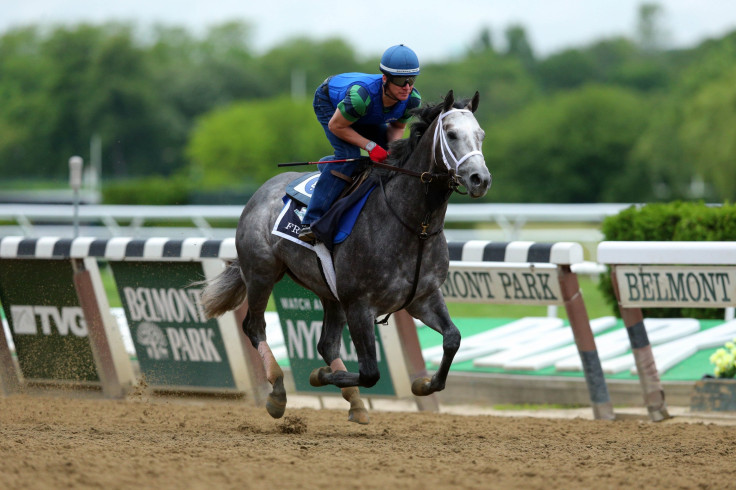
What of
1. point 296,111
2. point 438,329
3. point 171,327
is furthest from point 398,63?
point 296,111

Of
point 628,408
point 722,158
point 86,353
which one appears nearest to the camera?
point 628,408

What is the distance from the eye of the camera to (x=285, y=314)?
7461 mm

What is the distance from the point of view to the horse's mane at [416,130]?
213 inches

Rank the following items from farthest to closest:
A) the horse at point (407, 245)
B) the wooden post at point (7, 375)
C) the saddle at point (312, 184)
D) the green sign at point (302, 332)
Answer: the wooden post at point (7, 375)
the green sign at point (302, 332)
the saddle at point (312, 184)
the horse at point (407, 245)

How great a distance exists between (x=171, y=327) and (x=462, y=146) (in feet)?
11.4

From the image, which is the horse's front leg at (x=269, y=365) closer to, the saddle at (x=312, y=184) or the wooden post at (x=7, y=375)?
the saddle at (x=312, y=184)

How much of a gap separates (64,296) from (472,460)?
4.36 metres

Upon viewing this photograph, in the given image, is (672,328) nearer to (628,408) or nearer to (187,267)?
(628,408)

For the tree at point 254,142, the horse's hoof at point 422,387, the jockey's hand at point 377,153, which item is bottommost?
the tree at point 254,142

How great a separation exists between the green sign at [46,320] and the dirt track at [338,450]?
71cm

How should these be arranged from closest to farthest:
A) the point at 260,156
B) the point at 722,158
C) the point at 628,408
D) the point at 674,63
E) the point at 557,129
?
the point at 628,408 → the point at 722,158 → the point at 557,129 → the point at 260,156 → the point at 674,63

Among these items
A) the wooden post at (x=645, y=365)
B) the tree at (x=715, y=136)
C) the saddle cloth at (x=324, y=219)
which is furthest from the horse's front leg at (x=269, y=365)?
the tree at (x=715, y=136)

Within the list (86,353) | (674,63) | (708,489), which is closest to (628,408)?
(708,489)

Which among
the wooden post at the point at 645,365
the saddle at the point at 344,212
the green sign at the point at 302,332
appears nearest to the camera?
the saddle at the point at 344,212
